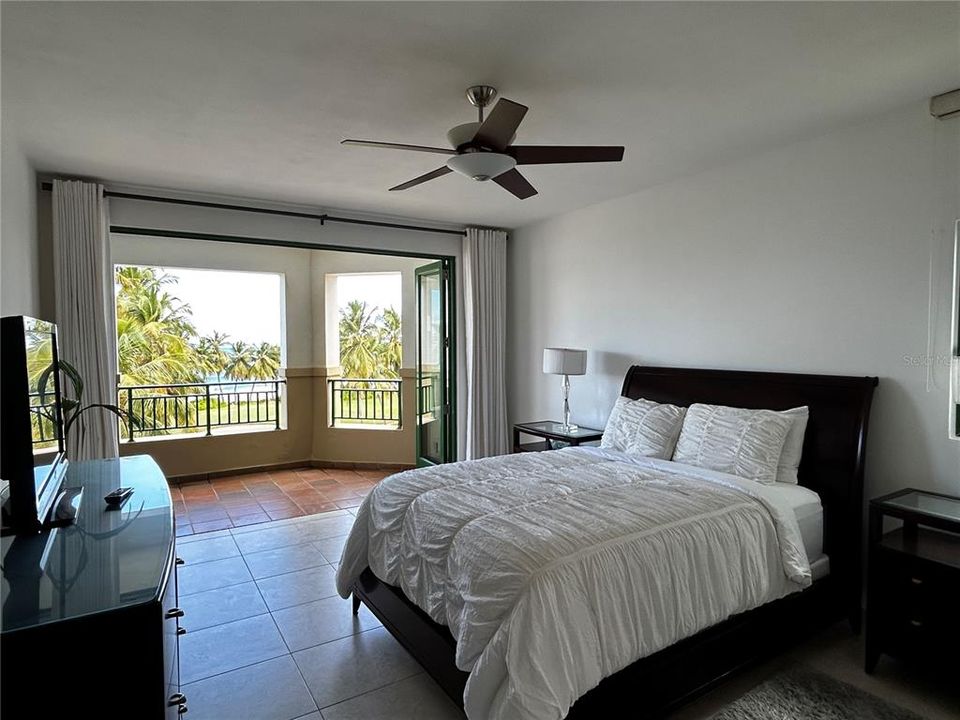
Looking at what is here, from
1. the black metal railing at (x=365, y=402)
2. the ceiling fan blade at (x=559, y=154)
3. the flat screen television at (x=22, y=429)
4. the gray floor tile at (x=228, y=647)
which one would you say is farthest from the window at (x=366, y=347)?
the flat screen television at (x=22, y=429)

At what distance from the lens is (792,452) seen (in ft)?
9.63

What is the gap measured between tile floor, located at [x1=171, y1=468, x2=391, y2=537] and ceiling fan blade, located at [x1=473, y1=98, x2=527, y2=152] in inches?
147

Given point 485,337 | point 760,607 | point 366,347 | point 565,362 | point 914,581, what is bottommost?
point 760,607

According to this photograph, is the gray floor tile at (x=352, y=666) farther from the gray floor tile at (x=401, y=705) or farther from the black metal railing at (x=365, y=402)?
the black metal railing at (x=365, y=402)

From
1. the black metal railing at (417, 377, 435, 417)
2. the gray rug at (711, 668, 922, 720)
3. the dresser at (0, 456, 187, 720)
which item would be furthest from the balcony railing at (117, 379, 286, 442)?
the gray rug at (711, 668, 922, 720)

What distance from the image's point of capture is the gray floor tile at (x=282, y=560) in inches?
142

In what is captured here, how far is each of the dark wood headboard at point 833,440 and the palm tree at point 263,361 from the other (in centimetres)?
686

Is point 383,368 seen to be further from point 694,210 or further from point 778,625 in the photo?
point 778,625

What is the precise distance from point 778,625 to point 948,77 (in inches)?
101

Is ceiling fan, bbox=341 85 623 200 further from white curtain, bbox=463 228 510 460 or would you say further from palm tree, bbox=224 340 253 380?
palm tree, bbox=224 340 253 380

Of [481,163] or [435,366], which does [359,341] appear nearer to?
[435,366]

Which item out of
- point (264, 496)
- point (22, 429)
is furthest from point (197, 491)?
point (22, 429)

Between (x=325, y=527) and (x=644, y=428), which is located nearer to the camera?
(x=644, y=428)

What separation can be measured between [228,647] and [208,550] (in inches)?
56.1
